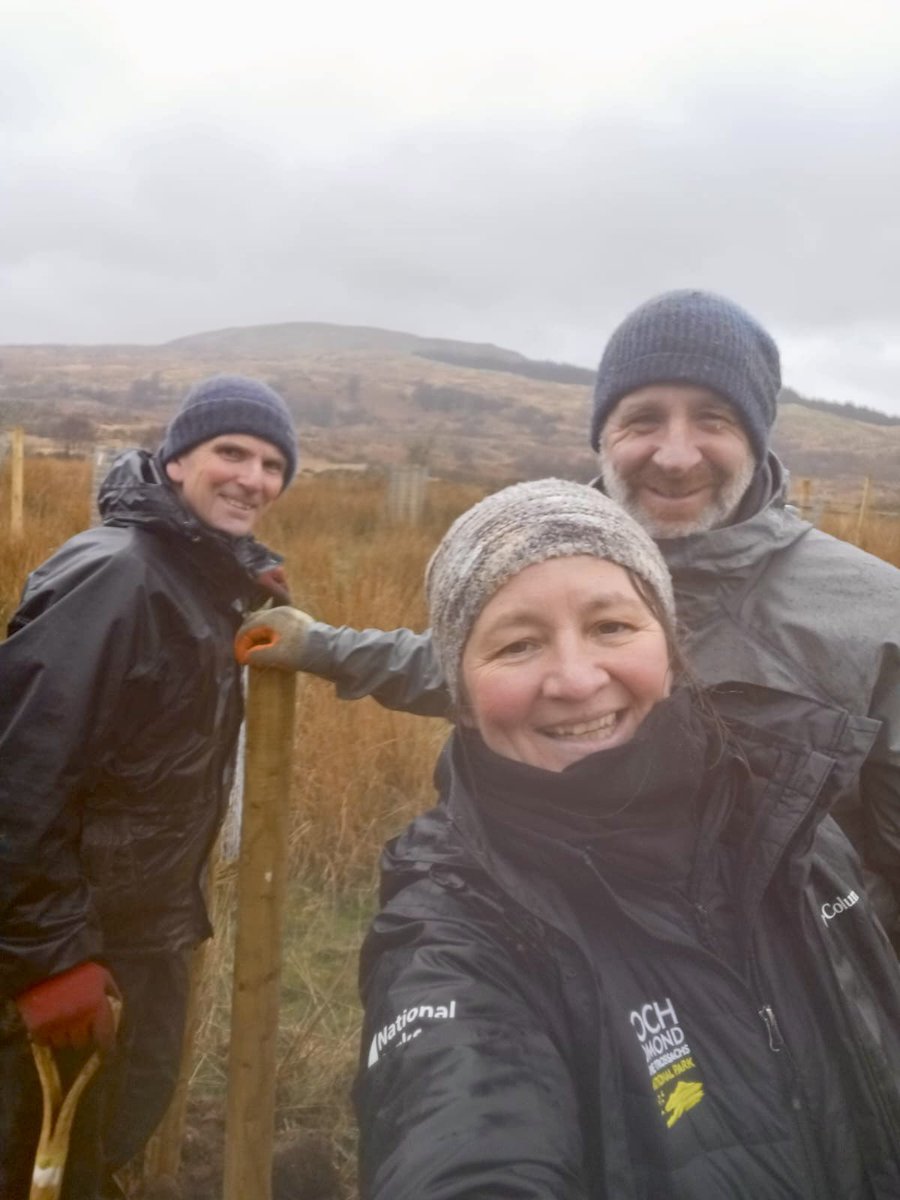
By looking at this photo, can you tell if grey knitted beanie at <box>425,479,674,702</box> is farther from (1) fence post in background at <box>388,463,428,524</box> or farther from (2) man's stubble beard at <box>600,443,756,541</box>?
(1) fence post in background at <box>388,463,428,524</box>

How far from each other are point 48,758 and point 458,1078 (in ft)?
3.39

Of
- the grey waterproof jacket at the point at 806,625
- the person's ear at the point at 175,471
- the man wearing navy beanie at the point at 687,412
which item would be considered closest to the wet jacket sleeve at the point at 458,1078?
the grey waterproof jacket at the point at 806,625

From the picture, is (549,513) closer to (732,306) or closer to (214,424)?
(732,306)

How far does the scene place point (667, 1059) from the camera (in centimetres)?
120

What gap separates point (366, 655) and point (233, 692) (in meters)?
0.31

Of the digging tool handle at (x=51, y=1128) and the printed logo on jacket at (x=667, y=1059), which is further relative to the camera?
the digging tool handle at (x=51, y=1128)

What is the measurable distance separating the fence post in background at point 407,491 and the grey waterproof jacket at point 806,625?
1212cm

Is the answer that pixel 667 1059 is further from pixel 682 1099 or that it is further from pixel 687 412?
pixel 687 412

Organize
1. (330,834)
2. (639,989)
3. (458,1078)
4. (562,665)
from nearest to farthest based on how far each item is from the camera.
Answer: (458,1078) < (639,989) < (562,665) < (330,834)

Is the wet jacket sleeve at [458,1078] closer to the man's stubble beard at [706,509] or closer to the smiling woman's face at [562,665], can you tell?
the smiling woman's face at [562,665]

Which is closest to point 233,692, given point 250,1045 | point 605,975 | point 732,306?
point 250,1045

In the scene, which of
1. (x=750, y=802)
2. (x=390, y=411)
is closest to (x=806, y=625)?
(x=750, y=802)

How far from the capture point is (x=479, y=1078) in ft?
3.69

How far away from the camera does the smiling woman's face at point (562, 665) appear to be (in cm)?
140
